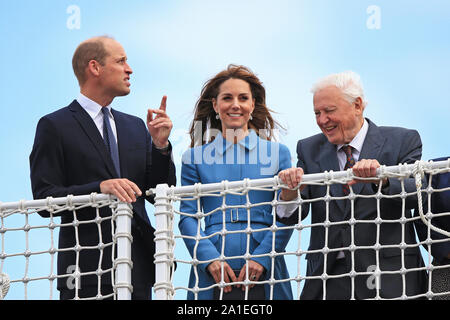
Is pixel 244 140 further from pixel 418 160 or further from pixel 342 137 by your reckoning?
pixel 418 160

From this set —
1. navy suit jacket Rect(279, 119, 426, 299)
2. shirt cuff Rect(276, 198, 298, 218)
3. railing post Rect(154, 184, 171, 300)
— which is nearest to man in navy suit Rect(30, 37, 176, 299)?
railing post Rect(154, 184, 171, 300)

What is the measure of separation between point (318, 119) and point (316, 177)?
646mm

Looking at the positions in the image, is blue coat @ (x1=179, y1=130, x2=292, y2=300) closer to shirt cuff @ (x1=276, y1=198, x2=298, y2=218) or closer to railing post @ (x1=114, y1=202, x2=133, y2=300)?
shirt cuff @ (x1=276, y1=198, x2=298, y2=218)

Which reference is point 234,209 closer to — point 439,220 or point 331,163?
point 331,163

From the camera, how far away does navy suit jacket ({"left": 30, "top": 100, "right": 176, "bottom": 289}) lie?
7207 millimetres

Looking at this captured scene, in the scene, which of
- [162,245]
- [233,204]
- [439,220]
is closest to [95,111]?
[233,204]

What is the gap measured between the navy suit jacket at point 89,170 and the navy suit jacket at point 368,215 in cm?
92

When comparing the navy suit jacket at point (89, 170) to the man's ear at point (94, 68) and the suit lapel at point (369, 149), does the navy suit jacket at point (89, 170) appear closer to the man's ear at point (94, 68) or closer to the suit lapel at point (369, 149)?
the man's ear at point (94, 68)

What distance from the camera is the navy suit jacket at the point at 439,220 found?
686cm

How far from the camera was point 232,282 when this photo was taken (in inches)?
280

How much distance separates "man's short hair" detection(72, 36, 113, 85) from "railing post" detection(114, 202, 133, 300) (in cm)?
129

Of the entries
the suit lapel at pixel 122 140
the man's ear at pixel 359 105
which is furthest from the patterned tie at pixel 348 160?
the suit lapel at pixel 122 140

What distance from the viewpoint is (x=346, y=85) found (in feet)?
24.8
